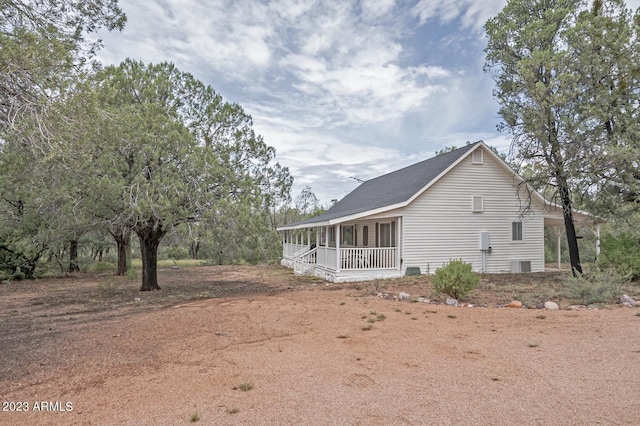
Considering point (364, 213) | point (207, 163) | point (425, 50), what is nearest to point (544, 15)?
point (425, 50)

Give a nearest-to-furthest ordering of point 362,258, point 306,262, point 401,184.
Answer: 1. point 362,258
2. point 401,184
3. point 306,262

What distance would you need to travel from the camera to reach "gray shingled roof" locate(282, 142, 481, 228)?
15211mm

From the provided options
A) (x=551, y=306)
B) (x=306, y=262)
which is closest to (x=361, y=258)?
(x=306, y=262)

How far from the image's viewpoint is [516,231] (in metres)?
16.2

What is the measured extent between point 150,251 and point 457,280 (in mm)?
8916

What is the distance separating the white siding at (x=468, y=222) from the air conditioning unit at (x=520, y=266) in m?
0.14

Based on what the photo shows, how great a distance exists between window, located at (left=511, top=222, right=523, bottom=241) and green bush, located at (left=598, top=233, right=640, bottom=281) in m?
3.87

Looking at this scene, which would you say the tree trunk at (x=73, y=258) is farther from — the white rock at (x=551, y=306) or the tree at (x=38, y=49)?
the white rock at (x=551, y=306)

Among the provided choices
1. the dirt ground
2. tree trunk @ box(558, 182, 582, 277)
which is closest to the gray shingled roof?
tree trunk @ box(558, 182, 582, 277)

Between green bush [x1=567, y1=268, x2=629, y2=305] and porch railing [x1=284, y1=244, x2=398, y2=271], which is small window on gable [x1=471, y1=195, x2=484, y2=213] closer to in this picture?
porch railing [x1=284, y1=244, x2=398, y2=271]

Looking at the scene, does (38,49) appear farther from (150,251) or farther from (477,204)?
(477,204)

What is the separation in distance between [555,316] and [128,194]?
9.77 metres

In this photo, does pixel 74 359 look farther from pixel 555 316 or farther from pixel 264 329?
pixel 555 316

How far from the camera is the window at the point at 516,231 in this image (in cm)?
1614
